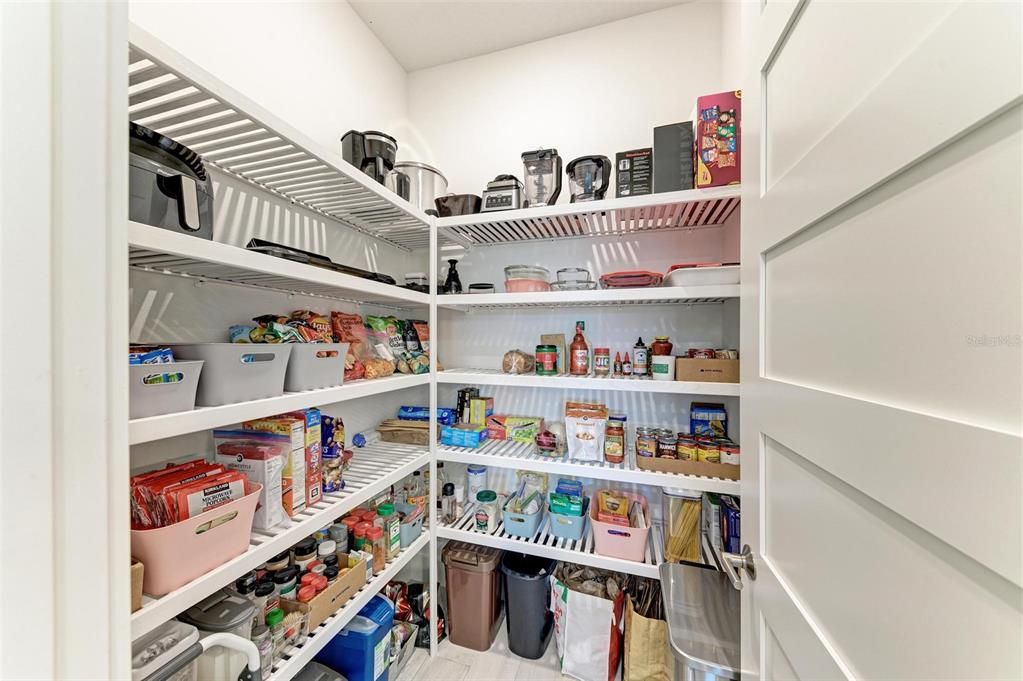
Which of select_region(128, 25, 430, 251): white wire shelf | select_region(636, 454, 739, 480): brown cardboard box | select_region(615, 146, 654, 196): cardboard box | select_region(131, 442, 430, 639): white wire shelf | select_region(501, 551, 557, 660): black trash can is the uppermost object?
select_region(615, 146, 654, 196): cardboard box

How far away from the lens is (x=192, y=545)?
27.3 inches

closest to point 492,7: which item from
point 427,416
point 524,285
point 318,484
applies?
point 524,285

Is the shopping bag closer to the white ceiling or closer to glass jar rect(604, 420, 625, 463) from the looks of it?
glass jar rect(604, 420, 625, 463)

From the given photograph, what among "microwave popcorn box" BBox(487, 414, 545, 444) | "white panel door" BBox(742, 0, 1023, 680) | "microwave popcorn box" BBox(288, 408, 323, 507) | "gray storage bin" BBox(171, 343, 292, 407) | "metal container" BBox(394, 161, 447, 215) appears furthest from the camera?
"microwave popcorn box" BBox(487, 414, 545, 444)

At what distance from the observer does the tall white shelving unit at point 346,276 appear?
688mm

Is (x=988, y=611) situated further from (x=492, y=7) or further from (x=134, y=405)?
(x=492, y=7)

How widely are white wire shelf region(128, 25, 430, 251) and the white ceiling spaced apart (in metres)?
0.65

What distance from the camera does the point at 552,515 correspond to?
1.42 m

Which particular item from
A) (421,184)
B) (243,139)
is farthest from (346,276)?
(421,184)

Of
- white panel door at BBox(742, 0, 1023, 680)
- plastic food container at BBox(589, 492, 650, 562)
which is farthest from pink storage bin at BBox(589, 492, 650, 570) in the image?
white panel door at BBox(742, 0, 1023, 680)

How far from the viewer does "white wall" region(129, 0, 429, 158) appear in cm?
96

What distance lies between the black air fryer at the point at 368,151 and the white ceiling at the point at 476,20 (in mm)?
764

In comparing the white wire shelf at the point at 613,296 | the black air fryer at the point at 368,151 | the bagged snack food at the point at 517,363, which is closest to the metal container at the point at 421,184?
the black air fryer at the point at 368,151

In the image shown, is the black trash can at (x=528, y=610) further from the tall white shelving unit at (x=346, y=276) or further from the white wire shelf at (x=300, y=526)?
the white wire shelf at (x=300, y=526)
